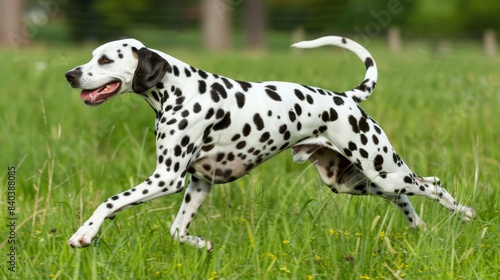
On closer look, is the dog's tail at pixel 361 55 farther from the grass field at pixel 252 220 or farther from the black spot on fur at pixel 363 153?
the grass field at pixel 252 220

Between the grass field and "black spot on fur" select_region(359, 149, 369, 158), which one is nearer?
the grass field

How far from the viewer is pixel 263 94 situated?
4.26 m

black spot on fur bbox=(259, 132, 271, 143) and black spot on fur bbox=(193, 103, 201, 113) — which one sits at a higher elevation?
black spot on fur bbox=(193, 103, 201, 113)

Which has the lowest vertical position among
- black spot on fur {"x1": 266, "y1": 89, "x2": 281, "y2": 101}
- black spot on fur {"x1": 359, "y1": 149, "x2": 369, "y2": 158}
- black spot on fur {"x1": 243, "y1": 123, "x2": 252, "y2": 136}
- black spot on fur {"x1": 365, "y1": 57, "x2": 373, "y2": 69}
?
black spot on fur {"x1": 359, "y1": 149, "x2": 369, "y2": 158}

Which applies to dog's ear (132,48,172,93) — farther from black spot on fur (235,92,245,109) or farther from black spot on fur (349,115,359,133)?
black spot on fur (349,115,359,133)

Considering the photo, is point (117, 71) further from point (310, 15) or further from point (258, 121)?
point (310, 15)

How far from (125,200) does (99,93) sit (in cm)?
51

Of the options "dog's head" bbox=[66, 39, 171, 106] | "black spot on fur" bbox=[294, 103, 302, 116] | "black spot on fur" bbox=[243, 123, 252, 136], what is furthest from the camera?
"black spot on fur" bbox=[294, 103, 302, 116]

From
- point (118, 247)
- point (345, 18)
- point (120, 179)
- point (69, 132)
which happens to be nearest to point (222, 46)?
point (345, 18)

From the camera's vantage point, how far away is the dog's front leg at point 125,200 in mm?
3785

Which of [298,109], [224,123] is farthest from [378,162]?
[224,123]

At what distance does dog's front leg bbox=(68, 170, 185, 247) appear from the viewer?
3785 millimetres

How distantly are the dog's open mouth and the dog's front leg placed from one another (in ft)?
1.38

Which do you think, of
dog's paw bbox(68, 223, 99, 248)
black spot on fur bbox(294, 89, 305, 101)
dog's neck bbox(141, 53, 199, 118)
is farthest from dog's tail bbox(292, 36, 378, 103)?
dog's paw bbox(68, 223, 99, 248)
